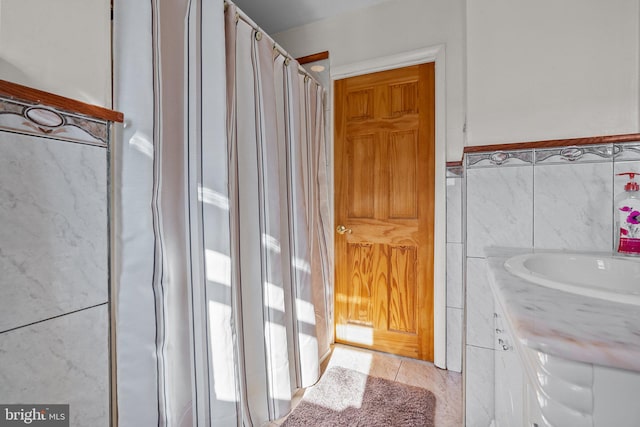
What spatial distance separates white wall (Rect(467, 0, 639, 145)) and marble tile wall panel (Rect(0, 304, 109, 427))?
1.50 meters

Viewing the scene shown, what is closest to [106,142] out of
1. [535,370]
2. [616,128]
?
[535,370]

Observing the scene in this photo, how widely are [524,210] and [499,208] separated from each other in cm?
9

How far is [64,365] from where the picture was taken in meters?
0.62

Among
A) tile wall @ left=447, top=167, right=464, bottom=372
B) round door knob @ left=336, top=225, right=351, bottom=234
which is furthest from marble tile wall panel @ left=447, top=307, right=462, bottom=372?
round door knob @ left=336, top=225, right=351, bottom=234

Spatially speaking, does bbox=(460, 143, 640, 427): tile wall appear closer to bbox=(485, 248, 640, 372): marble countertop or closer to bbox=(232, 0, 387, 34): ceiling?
bbox=(485, 248, 640, 372): marble countertop

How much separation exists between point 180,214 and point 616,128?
1.67 m

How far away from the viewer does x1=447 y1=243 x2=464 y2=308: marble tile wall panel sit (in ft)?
5.80

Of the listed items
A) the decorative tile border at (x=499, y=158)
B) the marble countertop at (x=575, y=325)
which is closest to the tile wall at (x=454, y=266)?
the decorative tile border at (x=499, y=158)

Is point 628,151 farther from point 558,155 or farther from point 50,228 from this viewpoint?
point 50,228

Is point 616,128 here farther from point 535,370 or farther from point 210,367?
point 210,367

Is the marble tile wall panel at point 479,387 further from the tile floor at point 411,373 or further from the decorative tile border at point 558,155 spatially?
the decorative tile border at point 558,155

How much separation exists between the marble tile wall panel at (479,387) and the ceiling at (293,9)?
7.32ft

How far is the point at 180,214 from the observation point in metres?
1.01

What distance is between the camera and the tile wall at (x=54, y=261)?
541 mm
